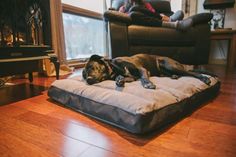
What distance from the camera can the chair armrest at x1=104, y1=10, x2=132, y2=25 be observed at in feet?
6.60

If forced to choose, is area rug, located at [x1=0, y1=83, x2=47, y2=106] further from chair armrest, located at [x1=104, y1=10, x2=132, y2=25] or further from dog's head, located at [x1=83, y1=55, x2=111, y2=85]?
chair armrest, located at [x1=104, y1=10, x2=132, y2=25]

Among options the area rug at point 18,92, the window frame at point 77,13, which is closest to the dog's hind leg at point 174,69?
the area rug at point 18,92

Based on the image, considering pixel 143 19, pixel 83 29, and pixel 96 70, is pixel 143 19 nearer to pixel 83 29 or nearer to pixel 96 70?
pixel 96 70

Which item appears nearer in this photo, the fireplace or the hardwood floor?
the hardwood floor

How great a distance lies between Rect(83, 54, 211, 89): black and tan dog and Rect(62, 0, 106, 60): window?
1.85 m

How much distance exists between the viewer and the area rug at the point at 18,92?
1.51 metres

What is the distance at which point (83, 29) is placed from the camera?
3.55 m

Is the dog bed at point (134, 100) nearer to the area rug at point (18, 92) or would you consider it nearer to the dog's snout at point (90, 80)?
the dog's snout at point (90, 80)

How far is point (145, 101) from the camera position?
0.95 metres

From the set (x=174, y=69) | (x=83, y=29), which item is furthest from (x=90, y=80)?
(x=83, y=29)

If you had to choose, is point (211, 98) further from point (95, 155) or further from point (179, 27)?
point (95, 155)

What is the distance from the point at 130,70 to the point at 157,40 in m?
0.79

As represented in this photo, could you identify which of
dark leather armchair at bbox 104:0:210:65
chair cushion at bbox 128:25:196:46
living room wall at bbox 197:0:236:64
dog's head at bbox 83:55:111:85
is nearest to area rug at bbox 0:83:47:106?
dog's head at bbox 83:55:111:85

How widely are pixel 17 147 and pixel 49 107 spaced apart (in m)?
0.51
